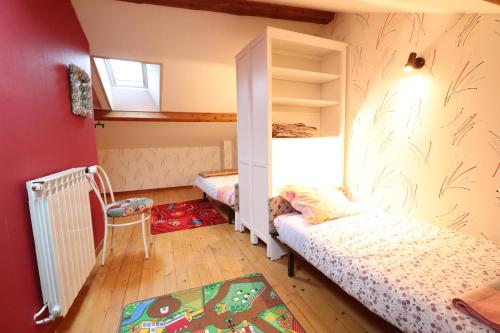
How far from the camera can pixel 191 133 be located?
5.16m

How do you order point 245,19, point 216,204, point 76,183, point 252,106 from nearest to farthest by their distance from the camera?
point 76,183 → point 252,106 → point 245,19 → point 216,204

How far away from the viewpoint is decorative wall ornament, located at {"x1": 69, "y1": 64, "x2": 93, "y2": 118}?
187cm

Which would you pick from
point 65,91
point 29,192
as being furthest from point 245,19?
point 29,192

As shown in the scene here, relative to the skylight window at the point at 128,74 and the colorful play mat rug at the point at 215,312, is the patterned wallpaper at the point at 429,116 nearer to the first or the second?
the colorful play mat rug at the point at 215,312

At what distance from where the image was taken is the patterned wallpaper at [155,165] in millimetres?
4926

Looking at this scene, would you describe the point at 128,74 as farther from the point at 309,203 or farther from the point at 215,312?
the point at 215,312

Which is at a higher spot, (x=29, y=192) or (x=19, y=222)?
(x=29, y=192)

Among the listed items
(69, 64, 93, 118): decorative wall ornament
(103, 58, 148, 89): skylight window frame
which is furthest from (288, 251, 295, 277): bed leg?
(103, 58, 148, 89): skylight window frame

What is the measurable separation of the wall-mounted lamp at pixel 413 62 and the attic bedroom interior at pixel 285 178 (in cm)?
1

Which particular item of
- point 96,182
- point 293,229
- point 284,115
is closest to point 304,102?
point 284,115

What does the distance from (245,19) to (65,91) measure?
1.92 metres

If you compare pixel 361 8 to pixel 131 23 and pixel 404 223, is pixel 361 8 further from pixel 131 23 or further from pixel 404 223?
pixel 131 23

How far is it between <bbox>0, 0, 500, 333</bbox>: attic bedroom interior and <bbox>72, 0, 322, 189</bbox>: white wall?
0.8 inches

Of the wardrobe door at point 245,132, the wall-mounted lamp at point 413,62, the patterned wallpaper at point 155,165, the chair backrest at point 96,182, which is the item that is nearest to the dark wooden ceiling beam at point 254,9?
the wardrobe door at point 245,132
